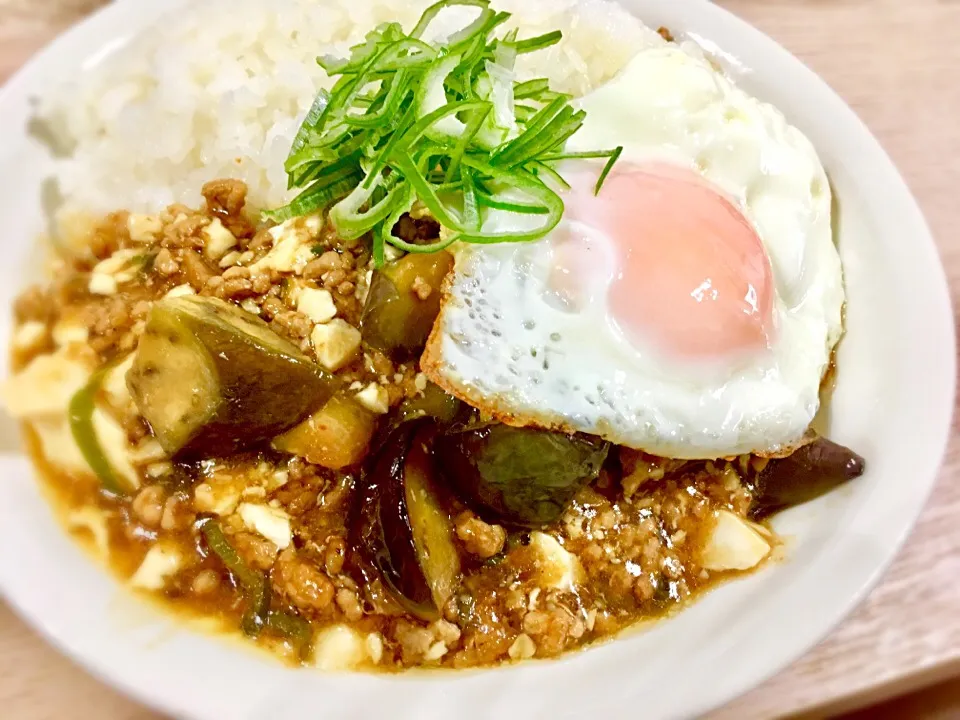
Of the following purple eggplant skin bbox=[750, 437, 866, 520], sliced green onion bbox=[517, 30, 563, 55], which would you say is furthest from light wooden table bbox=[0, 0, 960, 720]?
sliced green onion bbox=[517, 30, 563, 55]

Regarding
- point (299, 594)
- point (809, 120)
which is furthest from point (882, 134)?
point (299, 594)

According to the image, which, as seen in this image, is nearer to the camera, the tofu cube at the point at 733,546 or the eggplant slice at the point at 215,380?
the eggplant slice at the point at 215,380

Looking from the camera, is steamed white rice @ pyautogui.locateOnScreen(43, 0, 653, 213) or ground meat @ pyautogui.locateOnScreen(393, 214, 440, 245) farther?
steamed white rice @ pyautogui.locateOnScreen(43, 0, 653, 213)

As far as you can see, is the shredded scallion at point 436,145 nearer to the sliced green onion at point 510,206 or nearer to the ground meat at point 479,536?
the sliced green onion at point 510,206

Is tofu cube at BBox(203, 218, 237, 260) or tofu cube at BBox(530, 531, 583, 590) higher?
tofu cube at BBox(203, 218, 237, 260)

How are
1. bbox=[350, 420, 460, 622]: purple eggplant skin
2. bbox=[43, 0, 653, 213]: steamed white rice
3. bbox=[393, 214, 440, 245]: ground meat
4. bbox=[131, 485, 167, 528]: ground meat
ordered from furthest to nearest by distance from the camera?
bbox=[43, 0, 653, 213]: steamed white rice, bbox=[393, 214, 440, 245]: ground meat, bbox=[131, 485, 167, 528]: ground meat, bbox=[350, 420, 460, 622]: purple eggplant skin

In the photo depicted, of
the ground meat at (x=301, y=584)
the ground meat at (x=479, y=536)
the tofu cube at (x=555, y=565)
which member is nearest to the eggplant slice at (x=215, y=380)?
the ground meat at (x=301, y=584)

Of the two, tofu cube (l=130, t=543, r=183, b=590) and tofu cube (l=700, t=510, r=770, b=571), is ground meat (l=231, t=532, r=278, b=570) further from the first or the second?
tofu cube (l=700, t=510, r=770, b=571)
